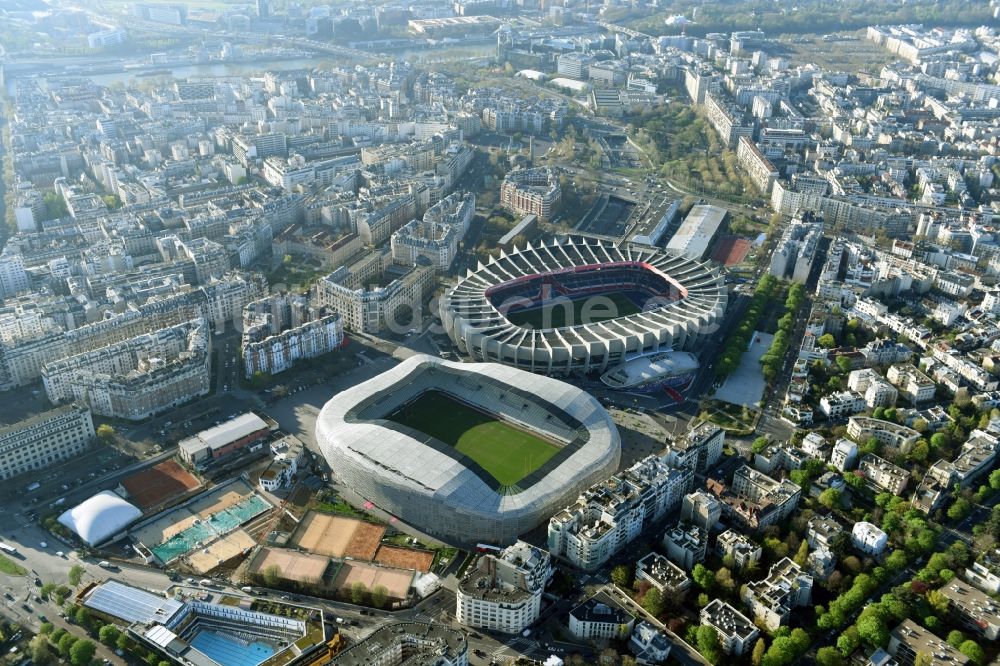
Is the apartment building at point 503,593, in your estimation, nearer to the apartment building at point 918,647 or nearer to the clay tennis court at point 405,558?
the clay tennis court at point 405,558

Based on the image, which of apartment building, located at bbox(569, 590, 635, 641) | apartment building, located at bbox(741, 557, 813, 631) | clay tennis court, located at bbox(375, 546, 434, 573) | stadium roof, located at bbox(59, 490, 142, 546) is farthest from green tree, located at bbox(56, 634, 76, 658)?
apartment building, located at bbox(741, 557, 813, 631)

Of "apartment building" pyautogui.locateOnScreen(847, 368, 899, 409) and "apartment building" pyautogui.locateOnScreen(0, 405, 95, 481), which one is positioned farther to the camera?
"apartment building" pyautogui.locateOnScreen(847, 368, 899, 409)

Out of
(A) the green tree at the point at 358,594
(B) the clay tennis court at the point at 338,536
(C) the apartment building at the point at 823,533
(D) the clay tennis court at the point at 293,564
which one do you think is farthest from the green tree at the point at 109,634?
(C) the apartment building at the point at 823,533

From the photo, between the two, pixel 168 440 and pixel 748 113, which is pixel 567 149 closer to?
pixel 748 113

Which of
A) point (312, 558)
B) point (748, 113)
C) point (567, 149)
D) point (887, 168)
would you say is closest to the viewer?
point (312, 558)

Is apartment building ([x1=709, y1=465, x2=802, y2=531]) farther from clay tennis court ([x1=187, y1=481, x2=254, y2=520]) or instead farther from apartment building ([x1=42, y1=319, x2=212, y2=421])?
apartment building ([x1=42, y1=319, x2=212, y2=421])

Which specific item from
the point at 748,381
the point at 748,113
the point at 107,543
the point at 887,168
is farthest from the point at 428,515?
the point at 748,113
